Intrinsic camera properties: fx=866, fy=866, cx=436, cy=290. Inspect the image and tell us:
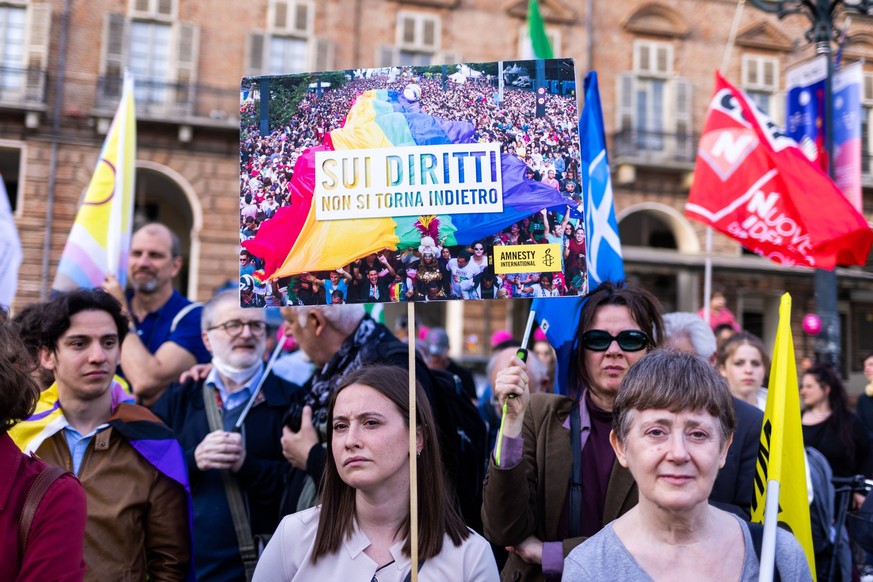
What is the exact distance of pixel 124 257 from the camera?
503 centimetres

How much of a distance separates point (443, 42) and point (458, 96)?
17379 millimetres

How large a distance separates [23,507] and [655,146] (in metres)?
19.3

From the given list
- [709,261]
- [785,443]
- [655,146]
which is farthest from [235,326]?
[655,146]

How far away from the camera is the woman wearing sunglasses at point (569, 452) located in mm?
2570

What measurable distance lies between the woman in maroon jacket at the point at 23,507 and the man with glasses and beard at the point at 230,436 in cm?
142

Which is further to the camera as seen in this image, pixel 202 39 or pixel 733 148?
pixel 202 39

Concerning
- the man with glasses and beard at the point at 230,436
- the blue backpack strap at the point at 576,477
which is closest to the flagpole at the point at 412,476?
the blue backpack strap at the point at 576,477

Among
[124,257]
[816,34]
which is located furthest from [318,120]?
[816,34]

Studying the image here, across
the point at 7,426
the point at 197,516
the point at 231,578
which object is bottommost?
the point at 231,578

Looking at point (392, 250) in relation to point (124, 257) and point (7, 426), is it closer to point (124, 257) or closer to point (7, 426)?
point (7, 426)

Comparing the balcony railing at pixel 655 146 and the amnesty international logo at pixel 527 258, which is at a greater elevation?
the balcony railing at pixel 655 146

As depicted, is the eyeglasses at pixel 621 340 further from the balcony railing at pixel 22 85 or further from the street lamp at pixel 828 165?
the balcony railing at pixel 22 85

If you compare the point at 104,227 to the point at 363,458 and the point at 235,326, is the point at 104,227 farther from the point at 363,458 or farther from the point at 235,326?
the point at 363,458

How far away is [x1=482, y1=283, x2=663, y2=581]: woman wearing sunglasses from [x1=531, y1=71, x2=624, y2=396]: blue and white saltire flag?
14cm
